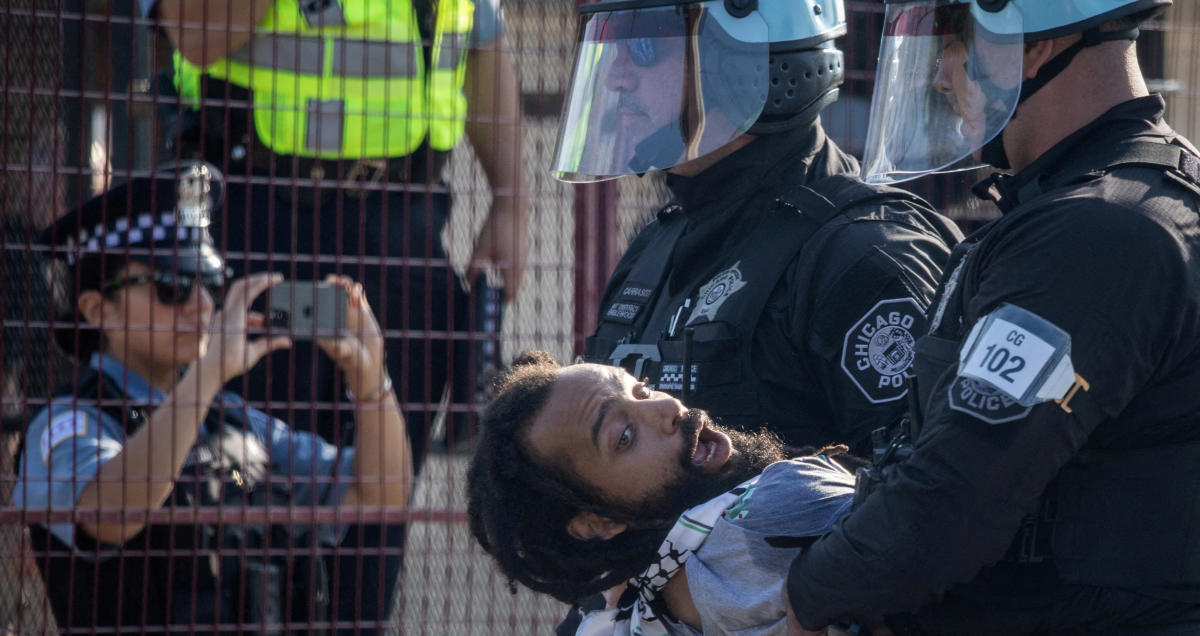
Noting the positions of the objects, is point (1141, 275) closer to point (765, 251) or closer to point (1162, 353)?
point (1162, 353)

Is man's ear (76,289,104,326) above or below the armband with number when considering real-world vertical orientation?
below

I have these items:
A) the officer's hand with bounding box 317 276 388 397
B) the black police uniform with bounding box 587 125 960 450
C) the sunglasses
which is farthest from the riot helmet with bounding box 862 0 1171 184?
the sunglasses

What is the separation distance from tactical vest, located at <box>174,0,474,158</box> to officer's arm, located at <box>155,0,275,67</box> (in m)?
0.04

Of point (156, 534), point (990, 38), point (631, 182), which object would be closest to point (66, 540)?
point (156, 534)

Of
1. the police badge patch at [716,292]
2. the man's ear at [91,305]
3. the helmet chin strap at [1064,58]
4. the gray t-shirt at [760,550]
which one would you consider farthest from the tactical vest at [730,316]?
the man's ear at [91,305]

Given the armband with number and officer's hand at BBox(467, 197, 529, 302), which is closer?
the armband with number

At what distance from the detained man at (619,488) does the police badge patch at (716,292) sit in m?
0.23

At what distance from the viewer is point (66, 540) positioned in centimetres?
395

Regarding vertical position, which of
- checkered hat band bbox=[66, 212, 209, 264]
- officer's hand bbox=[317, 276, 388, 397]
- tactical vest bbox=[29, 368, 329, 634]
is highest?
checkered hat band bbox=[66, 212, 209, 264]

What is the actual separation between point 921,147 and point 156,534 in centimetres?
261

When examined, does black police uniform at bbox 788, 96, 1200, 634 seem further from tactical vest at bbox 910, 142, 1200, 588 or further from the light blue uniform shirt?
the light blue uniform shirt

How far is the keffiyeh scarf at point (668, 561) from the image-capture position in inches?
82.7

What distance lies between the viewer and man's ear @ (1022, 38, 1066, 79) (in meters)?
2.07

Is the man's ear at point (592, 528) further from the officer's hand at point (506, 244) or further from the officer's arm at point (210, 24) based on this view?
the officer's arm at point (210, 24)
